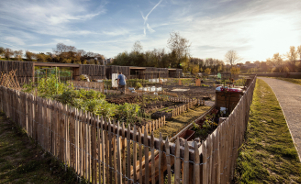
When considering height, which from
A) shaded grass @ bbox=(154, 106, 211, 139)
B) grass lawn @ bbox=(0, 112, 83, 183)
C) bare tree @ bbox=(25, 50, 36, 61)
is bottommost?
grass lawn @ bbox=(0, 112, 83, 183)

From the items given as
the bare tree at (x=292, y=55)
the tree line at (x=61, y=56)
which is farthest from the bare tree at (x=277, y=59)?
the tree line at (x=61, y=56)

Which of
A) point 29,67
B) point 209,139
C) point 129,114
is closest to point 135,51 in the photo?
point 29,67

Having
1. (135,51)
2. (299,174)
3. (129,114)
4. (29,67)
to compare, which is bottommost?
(299,174)

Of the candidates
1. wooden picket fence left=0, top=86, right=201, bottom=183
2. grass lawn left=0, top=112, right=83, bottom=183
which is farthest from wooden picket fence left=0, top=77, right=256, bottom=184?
grass lawn left=0, top=112, right=83, bottom=183

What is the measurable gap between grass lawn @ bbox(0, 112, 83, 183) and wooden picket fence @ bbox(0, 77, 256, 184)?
0.18 meters

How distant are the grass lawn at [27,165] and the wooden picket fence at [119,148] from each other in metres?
0.18

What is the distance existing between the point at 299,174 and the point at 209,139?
2.67 m

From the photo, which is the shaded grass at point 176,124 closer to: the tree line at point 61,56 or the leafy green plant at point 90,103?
the leafy green plant at point 90,103

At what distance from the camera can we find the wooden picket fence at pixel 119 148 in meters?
1.68

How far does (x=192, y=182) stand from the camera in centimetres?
172

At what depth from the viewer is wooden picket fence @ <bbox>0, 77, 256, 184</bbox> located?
1685 millimetres

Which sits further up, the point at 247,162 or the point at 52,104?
the point at 52,104

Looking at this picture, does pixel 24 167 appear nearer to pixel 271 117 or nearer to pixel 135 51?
pixel 271 117

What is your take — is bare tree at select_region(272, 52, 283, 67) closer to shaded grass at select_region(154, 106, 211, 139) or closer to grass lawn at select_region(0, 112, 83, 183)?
shaded grass at select_region(154, 106, 211, 139)
